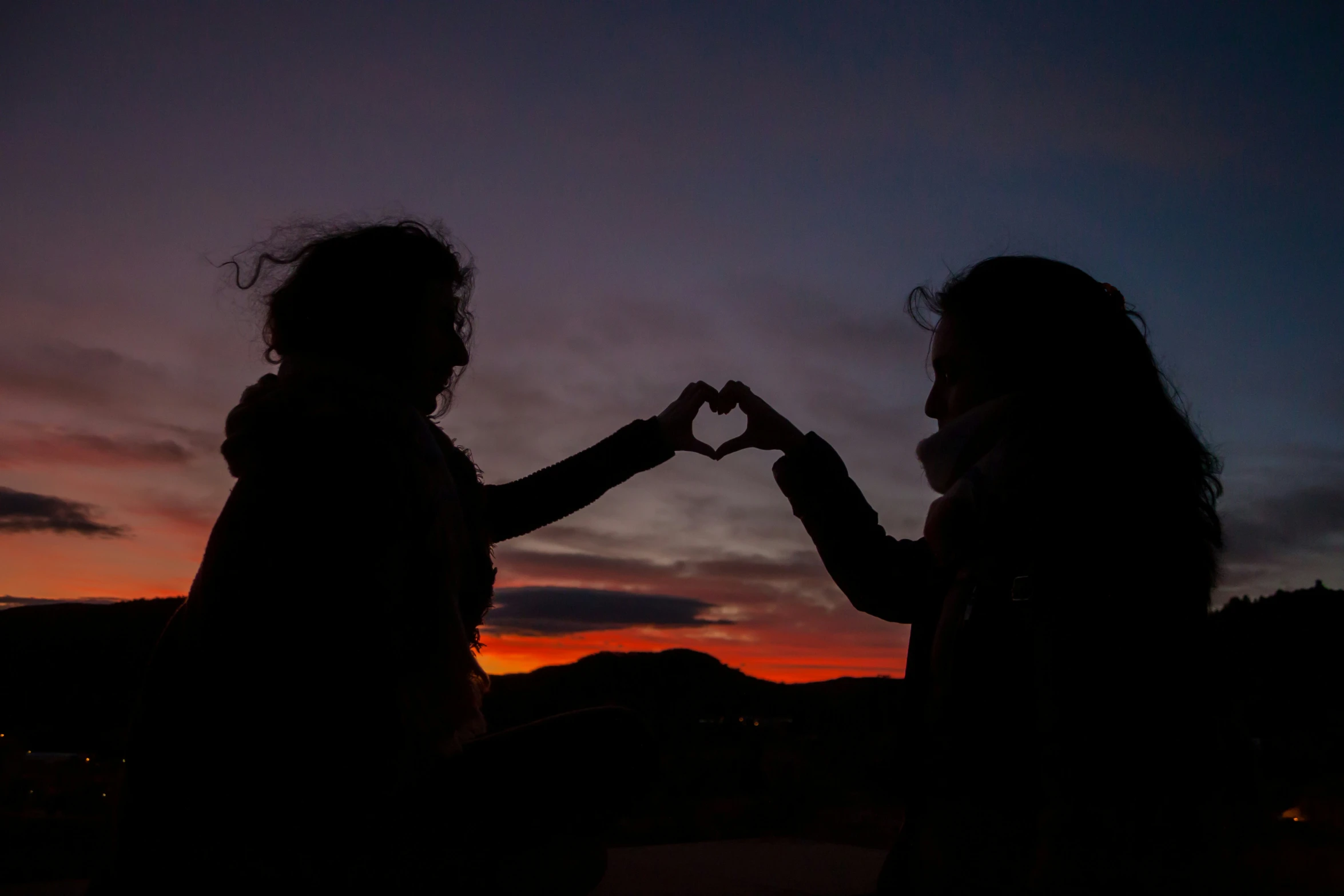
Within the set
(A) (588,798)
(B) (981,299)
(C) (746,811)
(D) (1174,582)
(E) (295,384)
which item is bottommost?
(C) (746,811)

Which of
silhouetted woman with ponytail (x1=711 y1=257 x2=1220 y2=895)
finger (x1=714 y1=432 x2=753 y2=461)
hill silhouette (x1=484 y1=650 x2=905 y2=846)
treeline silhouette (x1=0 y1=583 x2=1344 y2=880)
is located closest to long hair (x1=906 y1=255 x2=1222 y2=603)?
silhouetted woman with ponytail (x1=711 y1=257 x2=1220 y2=895)

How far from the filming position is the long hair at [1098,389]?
142 cm

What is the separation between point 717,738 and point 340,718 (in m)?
6.21

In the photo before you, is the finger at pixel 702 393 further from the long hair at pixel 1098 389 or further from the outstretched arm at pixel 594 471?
the long hair at pixel 1098 389

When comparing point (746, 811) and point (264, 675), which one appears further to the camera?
point (746, 811)

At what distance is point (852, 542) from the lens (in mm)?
2137

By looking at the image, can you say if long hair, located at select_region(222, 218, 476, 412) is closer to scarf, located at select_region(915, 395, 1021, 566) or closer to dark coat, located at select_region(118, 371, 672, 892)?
dark coat, located at select_region(118, 371, 672, 892)

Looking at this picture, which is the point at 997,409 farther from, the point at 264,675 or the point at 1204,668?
the point at 264,675

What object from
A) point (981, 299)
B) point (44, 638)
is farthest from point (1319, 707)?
point (44, 638)

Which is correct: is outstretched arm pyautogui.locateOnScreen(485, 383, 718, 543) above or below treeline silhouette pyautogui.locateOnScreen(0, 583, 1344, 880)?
above

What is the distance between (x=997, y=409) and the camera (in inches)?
62.5

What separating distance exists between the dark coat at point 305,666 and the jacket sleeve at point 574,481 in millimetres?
1099

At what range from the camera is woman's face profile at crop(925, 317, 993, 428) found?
178 centimetres

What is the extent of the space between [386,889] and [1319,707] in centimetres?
567
